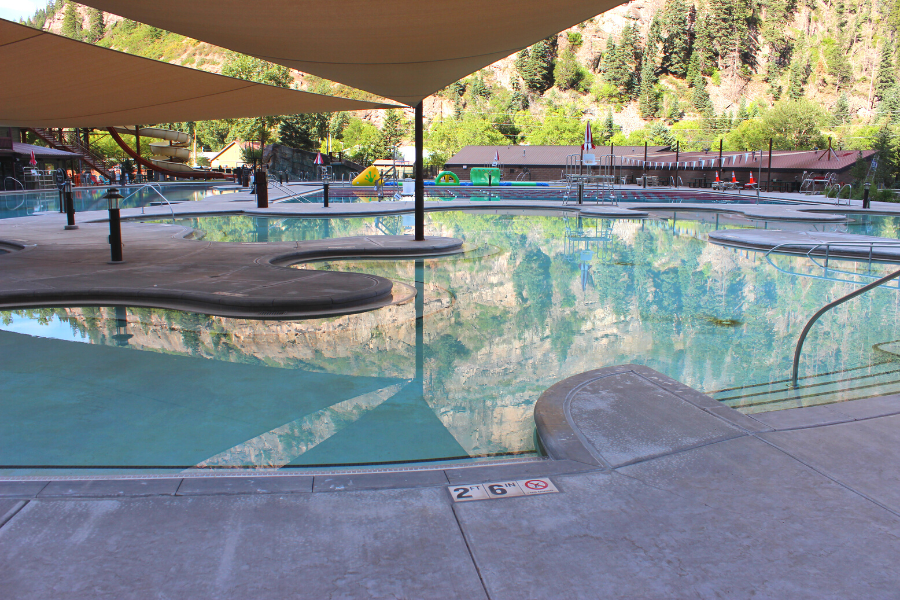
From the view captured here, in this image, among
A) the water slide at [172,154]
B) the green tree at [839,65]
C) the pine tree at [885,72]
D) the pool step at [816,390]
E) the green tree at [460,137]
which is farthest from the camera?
the green tree at [839,65]

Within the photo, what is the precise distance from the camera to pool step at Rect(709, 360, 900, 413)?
4398mm

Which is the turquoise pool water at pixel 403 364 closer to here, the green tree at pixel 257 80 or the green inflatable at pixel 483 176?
the green inflatable at pixel 483 176

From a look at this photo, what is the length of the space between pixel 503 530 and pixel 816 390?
336 centimetres

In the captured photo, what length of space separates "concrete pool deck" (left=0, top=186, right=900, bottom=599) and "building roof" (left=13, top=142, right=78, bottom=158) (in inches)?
1545

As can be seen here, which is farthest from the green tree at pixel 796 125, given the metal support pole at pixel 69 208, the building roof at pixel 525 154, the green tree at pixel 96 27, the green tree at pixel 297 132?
the green tree at pixel 96 27

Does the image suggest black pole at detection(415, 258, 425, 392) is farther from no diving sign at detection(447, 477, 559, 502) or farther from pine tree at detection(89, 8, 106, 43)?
pine tree at detection(89, 8, 106, 43)

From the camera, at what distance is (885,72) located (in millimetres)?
109688

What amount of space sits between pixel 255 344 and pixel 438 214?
15.6 m

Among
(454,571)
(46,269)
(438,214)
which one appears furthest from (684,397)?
(438,214)

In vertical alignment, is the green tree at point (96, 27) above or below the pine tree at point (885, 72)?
above

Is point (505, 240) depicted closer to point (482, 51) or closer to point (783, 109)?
point (482, 51)

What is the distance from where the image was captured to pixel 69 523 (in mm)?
2475

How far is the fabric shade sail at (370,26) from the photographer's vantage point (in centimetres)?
502

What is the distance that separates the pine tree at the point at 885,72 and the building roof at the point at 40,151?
399 feet
